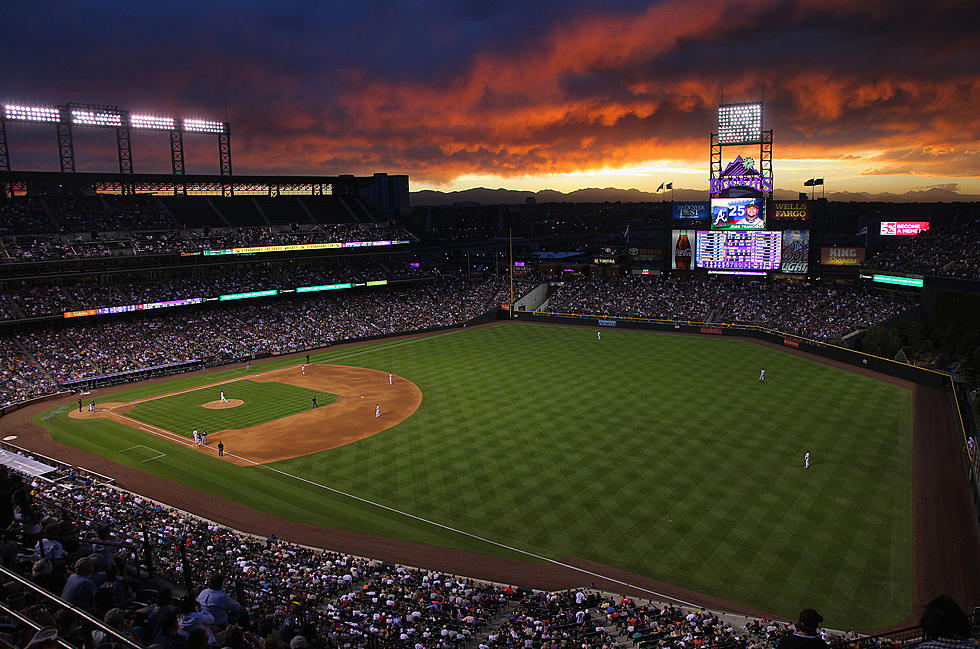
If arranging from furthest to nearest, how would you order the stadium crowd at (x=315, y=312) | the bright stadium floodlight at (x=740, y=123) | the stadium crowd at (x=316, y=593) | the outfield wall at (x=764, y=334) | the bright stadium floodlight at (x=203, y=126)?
the bright stadium floodlight at (x=203, y=126)
the bright stadium floodlight at (x=740, y=123)
the stadium crowd at (x=315, y=312)
the outfield wall at (x=764, y=334)
the stadium crowd at (x=316, y=593)

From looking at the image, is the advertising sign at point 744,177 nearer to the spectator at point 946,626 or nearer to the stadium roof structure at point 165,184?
the stadium roof structure at point 165,184

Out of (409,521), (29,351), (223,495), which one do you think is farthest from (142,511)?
(29,351)

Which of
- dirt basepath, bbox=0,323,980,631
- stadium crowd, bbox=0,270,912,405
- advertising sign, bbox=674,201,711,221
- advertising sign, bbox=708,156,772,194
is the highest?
advertising sign, bbox=708,156,772,194

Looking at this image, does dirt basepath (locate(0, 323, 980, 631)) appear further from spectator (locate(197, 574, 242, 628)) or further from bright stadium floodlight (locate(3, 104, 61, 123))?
bright stadium floodlight (locate(3, 104, 61, 123))

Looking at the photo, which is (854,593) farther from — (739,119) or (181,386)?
(739,119)

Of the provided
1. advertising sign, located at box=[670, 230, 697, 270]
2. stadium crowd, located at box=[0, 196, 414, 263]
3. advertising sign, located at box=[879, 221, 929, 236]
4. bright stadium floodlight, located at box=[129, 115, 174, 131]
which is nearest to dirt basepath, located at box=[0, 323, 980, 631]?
stadium crowd, located at box=[0, 196, 414, 263]

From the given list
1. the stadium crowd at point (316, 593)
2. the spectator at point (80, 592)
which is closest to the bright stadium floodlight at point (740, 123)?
the stadium crowd at point (316, 593)

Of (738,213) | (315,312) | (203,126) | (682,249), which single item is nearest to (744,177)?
(738,213)
